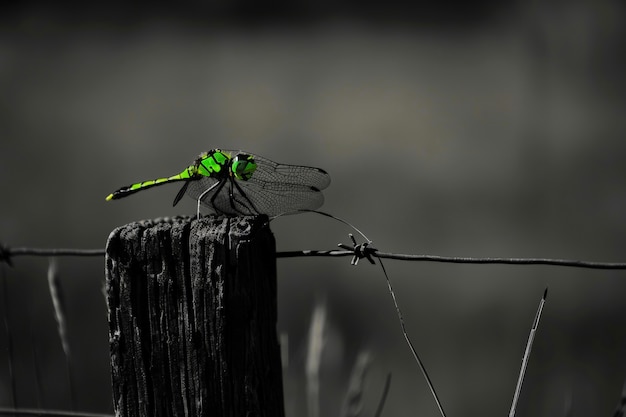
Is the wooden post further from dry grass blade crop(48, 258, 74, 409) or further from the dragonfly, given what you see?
dry grass blade crop(48, 258, 74, 409)

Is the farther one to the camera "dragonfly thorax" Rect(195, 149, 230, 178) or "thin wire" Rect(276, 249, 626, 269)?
"dragonfly thorax" Rect(195, 149, 230, 178)

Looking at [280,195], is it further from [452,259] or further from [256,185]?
[452,259]

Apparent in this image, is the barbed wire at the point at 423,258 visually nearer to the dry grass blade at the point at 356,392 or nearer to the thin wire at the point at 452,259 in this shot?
the thin wire at the point at 452,259

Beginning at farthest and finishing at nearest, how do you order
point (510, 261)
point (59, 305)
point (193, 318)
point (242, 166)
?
point (59, 305), point (242, 166), point (510, 261), point (193, 318)

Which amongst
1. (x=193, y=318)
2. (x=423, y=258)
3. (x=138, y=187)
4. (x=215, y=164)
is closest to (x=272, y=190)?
(x=215, y=164)

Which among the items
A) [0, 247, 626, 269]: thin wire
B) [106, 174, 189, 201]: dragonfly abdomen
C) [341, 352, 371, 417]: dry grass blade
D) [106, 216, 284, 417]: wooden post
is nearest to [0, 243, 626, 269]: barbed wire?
[0, 247, 626, 269]: thin wire

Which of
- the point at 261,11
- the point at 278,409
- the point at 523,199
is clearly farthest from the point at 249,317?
the point at 261,11

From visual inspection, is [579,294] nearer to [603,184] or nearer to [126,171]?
[603,184]

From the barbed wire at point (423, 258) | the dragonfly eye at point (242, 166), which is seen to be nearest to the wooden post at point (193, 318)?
the barbed wire at point (423, 258)
